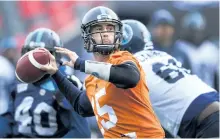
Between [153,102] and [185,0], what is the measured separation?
868cm

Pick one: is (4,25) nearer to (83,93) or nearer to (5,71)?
(5,71)

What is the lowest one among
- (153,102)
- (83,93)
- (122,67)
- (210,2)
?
(210,2)

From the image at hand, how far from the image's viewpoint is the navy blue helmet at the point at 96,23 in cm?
454

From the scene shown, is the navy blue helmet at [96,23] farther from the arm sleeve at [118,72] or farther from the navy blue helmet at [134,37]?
the navy blue helmet at [134,37]

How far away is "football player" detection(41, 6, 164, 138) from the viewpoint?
170 inches

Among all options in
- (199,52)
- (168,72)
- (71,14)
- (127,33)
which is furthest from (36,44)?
(71,14)

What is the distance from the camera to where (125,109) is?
4.49 meters

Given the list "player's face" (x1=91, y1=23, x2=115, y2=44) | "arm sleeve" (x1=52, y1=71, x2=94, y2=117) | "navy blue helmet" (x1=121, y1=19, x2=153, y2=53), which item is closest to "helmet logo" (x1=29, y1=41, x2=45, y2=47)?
"navy blue helmet" (x1=121, y1=19, x2=153, y2=53)

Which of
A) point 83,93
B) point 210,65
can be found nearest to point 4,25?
point 210,65

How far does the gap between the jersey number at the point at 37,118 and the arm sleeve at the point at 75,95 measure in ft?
2.45

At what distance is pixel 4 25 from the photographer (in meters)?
12.6

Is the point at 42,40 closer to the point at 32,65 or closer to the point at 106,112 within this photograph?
the point at 32,65

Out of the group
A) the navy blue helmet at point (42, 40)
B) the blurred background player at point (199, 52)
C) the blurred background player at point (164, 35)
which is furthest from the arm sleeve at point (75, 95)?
the blurred background player at point (199, 52)

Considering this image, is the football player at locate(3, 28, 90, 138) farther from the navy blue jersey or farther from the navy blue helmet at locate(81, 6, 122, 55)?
the navy blue helmet at locate(81, 6, 122, 55)
